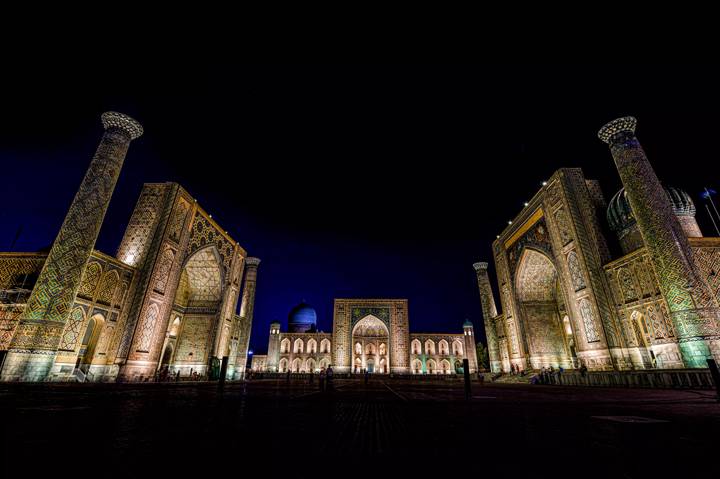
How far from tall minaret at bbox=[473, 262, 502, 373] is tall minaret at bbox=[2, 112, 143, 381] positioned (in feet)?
80.8

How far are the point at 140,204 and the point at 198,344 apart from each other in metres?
8.77

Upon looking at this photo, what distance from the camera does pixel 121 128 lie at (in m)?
13.9

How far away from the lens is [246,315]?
77.8 feet

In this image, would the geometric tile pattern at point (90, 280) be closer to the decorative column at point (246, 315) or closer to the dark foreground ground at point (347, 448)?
the decorative column at point (246, 315)

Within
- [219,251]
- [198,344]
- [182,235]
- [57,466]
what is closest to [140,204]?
[182,235]

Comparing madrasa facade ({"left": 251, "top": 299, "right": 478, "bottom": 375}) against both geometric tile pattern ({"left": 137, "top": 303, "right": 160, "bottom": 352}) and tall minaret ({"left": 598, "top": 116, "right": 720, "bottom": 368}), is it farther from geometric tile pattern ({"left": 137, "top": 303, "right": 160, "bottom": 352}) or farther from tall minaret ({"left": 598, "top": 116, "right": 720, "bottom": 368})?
tall minaret ({"left": 598, "top": 116, "right": 720, "bottom": 368})

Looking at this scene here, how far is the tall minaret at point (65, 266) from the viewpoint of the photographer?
32.7 feet

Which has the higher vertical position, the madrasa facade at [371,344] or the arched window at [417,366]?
the madrasa facade at [371,344]

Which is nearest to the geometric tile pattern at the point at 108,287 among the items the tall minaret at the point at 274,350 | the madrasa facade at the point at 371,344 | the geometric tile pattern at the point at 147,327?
the geometric tile pattern at the point at 147,327

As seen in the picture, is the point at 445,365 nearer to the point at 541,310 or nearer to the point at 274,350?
the point at 541,310

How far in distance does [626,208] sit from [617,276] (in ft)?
13.2

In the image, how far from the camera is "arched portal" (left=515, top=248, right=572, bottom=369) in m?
19.7

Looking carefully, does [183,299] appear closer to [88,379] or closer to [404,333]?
[88,379]

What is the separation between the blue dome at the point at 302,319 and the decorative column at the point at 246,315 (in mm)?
18132
